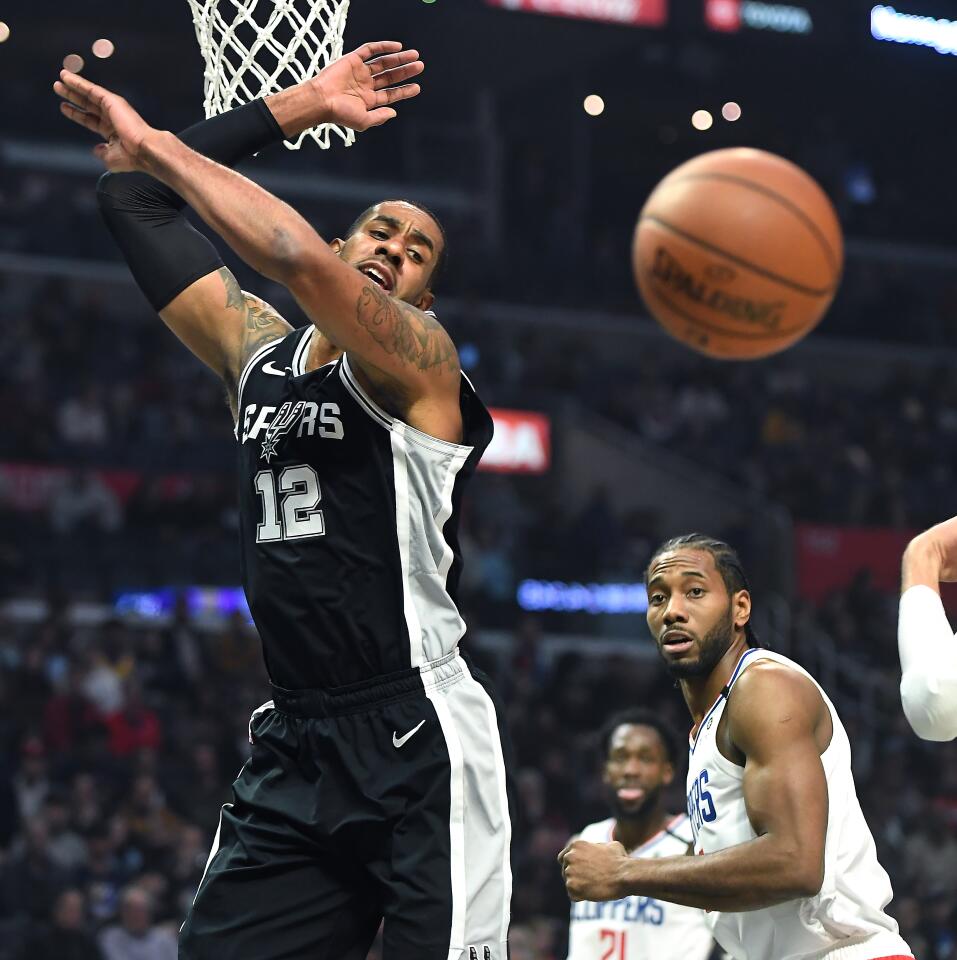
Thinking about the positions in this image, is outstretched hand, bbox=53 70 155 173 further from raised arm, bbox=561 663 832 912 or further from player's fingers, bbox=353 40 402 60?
raised arm, bbox=561 663 832 912

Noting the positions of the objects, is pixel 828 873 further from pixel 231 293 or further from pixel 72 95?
pixel 72 95

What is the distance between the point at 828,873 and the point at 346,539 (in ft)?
3.84

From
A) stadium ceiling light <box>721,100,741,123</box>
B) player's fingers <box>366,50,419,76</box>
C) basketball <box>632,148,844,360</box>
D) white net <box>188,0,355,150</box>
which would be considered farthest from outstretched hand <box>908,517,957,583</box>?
stadium ceiling light <box>721,100,741,123</box>

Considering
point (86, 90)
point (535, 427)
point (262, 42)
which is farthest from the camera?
point (535, 427)

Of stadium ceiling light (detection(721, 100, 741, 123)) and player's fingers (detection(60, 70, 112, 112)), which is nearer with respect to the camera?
player's fingers (detection(60, 70, 112, 112))

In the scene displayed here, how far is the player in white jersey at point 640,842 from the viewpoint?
16.2 feet

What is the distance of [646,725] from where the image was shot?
17.1 ft

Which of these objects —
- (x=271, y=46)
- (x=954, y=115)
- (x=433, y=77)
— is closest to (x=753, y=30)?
(x=433, y=77)

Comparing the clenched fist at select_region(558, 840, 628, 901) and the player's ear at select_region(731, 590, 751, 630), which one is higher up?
the player's ear at select_region(731, 590, 751, 630)

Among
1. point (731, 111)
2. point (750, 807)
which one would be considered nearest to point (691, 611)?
point (750, 807)

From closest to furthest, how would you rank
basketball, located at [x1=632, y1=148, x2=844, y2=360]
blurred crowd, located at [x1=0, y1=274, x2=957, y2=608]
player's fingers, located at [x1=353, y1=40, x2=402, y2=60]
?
1. player's fingers, located at [x1=353, y1=40, x2=402, y2=60]
2. basketball, located at [x1=632, y1=148, x2=844, y2=360]
3. blurred crowd, located at [x1=0, y1=274, x2=957, y2=608]

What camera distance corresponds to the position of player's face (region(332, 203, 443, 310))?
126 inches

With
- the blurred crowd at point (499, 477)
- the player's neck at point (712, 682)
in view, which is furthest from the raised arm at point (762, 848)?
the blurred crowd at point (499, 477)

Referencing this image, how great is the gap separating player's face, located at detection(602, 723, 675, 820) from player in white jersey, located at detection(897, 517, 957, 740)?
8.07 feet
